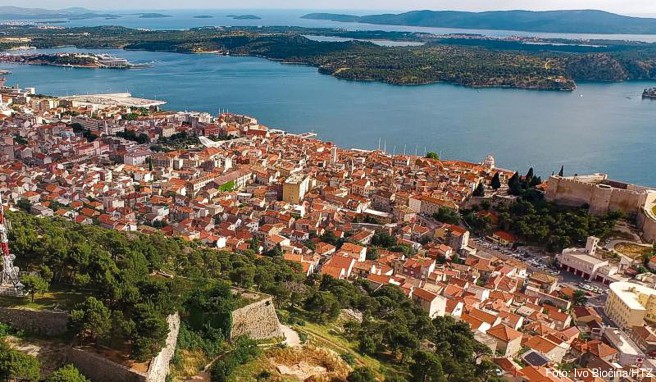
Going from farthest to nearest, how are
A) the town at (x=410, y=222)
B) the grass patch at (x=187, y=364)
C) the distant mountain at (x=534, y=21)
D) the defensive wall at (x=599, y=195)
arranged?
the distant mountain at (x=534, y=21), the defensive wall at (x=599, y=195), the town at (x=410, y=222), the grass patch at (x=187, y=364)

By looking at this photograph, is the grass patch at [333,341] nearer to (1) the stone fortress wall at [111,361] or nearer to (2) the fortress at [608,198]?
(1) the stone fortress wall at [111,361]

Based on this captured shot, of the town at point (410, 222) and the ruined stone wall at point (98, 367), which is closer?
the ruined stone wall at point (98, 367)

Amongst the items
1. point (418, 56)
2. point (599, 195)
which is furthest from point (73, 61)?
point (599, 195)

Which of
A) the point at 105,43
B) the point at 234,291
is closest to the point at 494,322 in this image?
the point at 234,291

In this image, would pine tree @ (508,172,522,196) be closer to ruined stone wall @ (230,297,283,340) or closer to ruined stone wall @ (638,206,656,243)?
ruined stone wall @ (638,206,656,243)

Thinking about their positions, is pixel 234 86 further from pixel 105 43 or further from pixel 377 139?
pixel 105 43

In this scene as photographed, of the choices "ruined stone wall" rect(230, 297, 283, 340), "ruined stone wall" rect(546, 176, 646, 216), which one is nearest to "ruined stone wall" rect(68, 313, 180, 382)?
"ruined stone wall" rect(230, 297, 283, 340)

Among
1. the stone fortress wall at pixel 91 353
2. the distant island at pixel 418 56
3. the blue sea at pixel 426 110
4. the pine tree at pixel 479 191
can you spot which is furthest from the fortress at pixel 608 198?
the distant island at pixel 418 56

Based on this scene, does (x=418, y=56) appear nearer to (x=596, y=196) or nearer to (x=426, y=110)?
(x=426, y=110)
